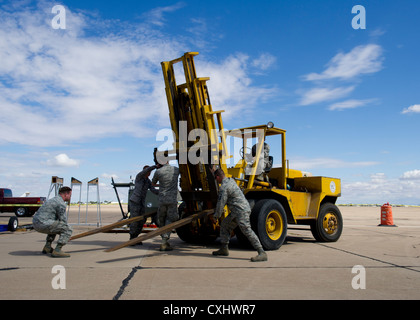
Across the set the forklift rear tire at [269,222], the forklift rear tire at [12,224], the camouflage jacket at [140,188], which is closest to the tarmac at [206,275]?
→ the forklift rear tire at [269,222]

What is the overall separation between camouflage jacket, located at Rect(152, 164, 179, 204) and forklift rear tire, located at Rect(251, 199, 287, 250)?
5.43 ft

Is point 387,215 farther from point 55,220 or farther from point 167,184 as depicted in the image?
point 55,220

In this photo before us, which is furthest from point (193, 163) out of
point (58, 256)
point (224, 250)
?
point (58, 256)

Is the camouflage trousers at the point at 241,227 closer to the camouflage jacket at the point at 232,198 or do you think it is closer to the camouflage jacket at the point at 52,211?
the camouflage jacket at the point at 232,198

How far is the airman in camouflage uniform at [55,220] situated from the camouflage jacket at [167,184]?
1759 mm

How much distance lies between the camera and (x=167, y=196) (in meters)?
7.43

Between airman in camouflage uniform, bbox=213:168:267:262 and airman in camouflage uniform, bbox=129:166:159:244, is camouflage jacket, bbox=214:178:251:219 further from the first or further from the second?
airman in camouflage uniform, bbox=129:166:159:244

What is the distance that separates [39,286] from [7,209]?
74.9 feet

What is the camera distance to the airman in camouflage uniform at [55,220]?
21.5 feet

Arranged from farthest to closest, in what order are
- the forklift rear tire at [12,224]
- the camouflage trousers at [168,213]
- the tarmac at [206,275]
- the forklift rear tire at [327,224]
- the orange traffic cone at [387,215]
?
the orange traffic cone at [387,215] < the forklift rear tire at [12,224] < the forklift rear tire at [327,224] < the camouflage trousers at [168,213] < the tarmac at [206,275]

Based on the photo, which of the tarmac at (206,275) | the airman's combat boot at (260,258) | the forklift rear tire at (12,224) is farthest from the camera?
the forklift rear tire at (12,224)

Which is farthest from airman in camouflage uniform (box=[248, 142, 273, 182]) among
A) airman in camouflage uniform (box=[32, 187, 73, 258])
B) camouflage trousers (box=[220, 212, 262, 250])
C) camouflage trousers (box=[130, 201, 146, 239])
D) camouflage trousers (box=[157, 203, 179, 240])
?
airman in camouflage uniform (box=[32, 187, 73, 258])

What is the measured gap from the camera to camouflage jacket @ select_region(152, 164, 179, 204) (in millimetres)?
7430
